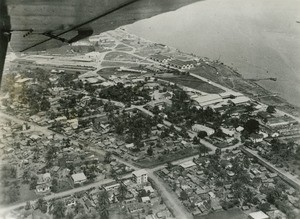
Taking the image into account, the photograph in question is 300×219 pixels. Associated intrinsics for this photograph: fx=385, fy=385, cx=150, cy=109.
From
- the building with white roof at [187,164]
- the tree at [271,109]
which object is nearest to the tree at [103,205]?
the building with white roof at [187,164]

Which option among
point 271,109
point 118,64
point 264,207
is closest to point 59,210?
point 264,207

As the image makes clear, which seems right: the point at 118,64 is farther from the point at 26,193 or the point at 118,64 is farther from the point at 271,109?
the point at 26,193

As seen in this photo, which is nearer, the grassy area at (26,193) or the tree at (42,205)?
the tree at (42,205)

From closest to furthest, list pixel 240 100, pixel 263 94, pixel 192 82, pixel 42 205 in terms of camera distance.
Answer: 1. pixel 42 205
2. pixel 240 100
3. pixel 263 94
4. pixel 192 82

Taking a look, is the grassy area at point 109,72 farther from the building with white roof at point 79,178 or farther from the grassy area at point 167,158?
the building with white roof at point 79,178

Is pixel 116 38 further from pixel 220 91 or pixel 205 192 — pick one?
pixel 205 192

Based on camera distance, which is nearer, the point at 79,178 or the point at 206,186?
the point at 206,186

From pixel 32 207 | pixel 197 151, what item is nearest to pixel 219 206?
pixel 197 151
